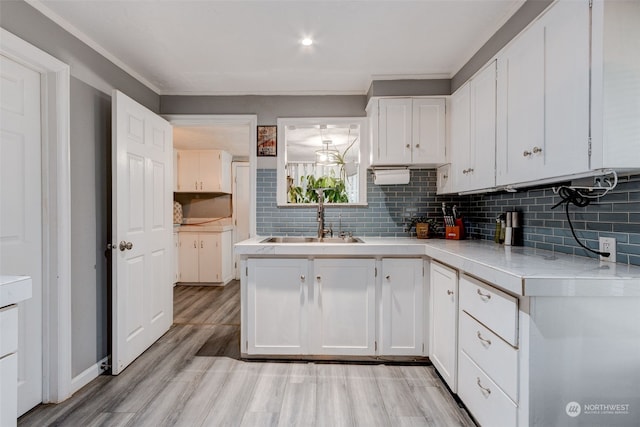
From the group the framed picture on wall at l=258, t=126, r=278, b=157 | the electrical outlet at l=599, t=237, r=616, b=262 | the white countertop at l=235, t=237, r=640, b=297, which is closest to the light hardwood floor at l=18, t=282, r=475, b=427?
the white countertop at l=235, t=237, r=640, b=297

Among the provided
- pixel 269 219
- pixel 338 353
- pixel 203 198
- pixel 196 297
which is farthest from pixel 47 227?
pixel 203 198

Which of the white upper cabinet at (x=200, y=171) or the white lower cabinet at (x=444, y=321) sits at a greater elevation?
the white upper cabinet at (x=200, y=171)

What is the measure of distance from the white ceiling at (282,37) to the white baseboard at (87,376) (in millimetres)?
2150

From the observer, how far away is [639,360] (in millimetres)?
1166

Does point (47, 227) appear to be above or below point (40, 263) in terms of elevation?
above

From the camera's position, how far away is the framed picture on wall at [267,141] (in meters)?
3.00

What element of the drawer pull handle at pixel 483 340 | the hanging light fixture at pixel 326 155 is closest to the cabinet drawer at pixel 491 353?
the drawer pull handle at pixel 483 340

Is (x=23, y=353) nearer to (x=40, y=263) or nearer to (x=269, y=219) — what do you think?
(x=40, y=263)

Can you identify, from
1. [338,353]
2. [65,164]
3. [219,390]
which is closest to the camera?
[65,164]

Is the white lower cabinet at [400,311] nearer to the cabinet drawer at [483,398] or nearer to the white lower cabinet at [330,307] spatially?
the white lower cabinet at [330,307]

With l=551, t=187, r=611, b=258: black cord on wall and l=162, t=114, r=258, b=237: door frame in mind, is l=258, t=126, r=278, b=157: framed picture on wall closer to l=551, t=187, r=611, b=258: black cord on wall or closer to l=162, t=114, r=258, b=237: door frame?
l=162, t=114, r=258, b=237: door frame

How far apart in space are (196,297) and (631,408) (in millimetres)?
4118

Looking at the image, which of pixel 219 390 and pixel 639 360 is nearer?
pixel 639 360

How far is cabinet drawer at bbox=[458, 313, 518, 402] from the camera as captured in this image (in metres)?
1.29
